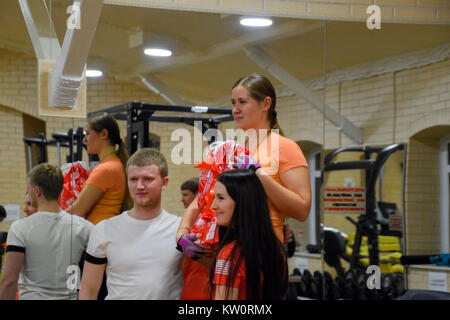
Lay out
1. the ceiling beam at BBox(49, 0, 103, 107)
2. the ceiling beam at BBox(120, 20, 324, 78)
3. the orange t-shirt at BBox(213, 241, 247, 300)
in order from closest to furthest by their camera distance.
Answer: the orange t-shirt at BBox(213, 241, 247, 300)
the ceiling beam at BBox(49, 0, 103, 107)
the ceiling beam at BBox(120, 20, 324, 78)

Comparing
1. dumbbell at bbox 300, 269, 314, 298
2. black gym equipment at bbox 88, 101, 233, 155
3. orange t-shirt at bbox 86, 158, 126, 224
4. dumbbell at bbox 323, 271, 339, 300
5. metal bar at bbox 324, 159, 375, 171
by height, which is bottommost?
dumbbell at bbox 323, 271, 339, 300

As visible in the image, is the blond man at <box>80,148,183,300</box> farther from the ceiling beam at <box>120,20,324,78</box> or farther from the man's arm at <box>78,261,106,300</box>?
the ceiling beam at <box>120,20,324,78</box>

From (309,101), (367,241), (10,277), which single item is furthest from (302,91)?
(10,277)

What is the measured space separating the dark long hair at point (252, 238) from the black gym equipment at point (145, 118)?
0.53m

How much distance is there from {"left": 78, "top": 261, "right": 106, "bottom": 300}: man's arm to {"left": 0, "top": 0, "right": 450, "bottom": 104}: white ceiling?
828 millimetres

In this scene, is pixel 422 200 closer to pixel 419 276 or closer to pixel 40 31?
pixel 419 276

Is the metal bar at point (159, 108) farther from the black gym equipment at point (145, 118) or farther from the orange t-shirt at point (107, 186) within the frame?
the orange t-shirt at point (107, 186)

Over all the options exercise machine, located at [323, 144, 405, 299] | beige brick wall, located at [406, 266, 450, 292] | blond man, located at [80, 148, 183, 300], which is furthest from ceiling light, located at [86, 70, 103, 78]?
beige brick wall, located at [406, 266, 450, 292]

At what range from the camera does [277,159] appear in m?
2.14

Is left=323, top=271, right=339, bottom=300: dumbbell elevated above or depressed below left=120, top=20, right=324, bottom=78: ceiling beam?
below

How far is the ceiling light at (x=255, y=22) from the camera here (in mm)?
2887

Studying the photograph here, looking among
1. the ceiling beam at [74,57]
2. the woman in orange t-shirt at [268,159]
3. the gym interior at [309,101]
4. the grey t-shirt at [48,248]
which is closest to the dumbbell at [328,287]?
the gym interior at [309,101]

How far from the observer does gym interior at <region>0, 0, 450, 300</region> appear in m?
2.40
